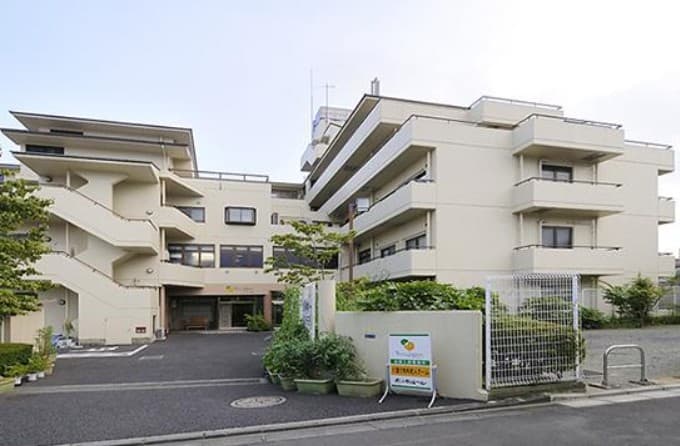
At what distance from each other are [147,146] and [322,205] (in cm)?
1251

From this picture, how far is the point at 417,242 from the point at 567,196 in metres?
6.16

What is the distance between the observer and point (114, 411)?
7.18 meters

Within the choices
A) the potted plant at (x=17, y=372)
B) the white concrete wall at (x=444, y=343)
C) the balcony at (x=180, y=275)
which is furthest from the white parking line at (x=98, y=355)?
the white concrete wall at (x=444, y=343)

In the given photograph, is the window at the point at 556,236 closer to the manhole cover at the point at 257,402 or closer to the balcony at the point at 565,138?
the balcony at the point at 565,138

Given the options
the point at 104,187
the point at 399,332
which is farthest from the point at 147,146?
the point at 399,332

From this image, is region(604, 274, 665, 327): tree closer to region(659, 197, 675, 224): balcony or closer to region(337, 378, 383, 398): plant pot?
region(659, 197, 675, 224): balcony

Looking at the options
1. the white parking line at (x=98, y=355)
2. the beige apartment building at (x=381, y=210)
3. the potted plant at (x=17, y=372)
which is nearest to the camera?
the potted plant at (x=17, y=372)

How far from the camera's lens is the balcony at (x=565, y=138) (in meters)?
17.9

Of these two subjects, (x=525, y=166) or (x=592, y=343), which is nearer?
(x=592, y=343)

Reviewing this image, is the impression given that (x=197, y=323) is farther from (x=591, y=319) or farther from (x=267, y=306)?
(x=591, y=319)

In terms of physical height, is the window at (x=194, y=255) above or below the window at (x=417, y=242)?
below

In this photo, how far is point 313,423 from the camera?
6227 mm

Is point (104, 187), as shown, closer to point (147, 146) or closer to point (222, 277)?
point (147, 146)

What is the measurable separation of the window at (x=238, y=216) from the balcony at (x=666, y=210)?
2057 cm
